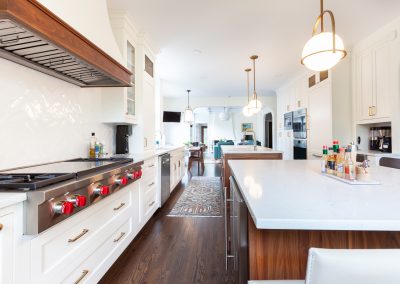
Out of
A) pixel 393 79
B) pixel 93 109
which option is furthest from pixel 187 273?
pixel 393 79

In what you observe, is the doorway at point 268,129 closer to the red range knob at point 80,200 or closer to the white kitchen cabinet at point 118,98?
the white kitchen cabinet at point 118,98

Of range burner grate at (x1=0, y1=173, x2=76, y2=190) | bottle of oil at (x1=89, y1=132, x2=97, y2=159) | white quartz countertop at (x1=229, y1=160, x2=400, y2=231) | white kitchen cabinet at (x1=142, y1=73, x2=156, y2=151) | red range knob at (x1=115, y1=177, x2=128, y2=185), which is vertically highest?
white kitchen cabinet at (x1=142, y1=73, x2=156, y2=151)

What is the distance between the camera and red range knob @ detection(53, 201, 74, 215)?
3.45ft

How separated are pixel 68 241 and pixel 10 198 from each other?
480 mm

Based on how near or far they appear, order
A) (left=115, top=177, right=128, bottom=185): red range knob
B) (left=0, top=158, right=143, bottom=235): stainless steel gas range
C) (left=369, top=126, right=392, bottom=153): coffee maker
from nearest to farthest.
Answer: (left=0, top=158, right=143, bottom=235): stainless steel gas range < (left=115, top=177, right=128, bottom=185): red range knob < (left=369, top=126, right=392, bottom=153): coffee maker

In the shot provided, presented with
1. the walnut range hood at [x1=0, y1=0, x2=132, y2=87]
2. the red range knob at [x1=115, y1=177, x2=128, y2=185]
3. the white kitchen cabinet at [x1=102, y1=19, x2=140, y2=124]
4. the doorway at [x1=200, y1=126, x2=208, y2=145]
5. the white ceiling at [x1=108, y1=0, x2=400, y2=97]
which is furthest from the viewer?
the doorway at [x1=200, y1=126, x2=208, y2=145]

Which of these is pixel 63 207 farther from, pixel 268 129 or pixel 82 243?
pixel 268 129

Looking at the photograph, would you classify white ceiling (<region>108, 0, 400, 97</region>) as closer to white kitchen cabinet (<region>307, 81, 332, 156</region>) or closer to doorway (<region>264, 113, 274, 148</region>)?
white kitchen cabinet (<region>307, 81, 332, 156</region>)

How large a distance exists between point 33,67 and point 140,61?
161 cm

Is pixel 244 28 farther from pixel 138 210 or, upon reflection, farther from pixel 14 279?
pixel 14 279

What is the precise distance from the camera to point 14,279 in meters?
0.89

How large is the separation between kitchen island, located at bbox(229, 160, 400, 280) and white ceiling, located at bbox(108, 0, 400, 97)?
228 cm

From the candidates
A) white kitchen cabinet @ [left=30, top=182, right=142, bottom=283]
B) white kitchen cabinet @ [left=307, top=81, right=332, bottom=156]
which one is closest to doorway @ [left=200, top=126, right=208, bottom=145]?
white kitchen cabinet @ [left=307, top=81, right=332, bottom=156]

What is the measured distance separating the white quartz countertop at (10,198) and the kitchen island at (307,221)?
91 centimetres
